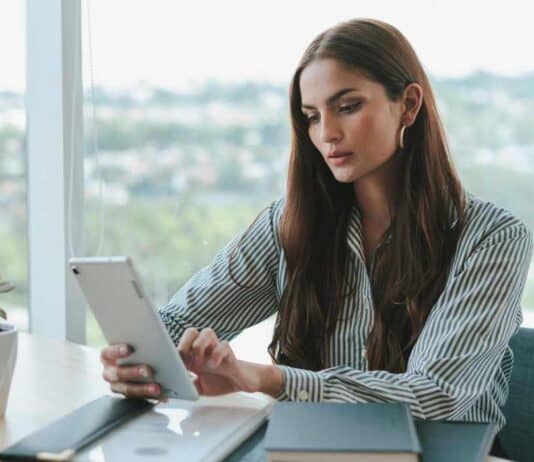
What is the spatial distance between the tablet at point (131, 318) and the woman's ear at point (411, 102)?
66cm

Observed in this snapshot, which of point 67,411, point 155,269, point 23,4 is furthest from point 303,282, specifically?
point 23,4

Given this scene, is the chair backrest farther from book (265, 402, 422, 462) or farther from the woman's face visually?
book (265, 402, 422, 462)

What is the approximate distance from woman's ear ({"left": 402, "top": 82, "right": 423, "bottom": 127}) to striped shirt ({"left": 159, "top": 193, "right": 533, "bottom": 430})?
184 mm

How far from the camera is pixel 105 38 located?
255cm

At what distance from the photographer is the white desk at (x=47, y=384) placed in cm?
137

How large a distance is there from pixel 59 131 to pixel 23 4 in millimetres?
375

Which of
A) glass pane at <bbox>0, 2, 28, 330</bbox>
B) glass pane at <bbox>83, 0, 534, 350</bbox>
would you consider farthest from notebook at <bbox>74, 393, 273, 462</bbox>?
glass pane at <bbox>0, 2, 28, 330</bbox>

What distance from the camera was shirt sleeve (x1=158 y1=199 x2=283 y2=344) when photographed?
186 cm

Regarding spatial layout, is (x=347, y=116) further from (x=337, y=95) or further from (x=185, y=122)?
(x=185, y=122)

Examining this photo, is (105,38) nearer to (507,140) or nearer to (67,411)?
(507,140)

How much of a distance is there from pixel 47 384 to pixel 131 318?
1.08 ft

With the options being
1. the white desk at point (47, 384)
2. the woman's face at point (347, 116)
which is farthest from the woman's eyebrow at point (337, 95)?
the white desk at point (47, 384)

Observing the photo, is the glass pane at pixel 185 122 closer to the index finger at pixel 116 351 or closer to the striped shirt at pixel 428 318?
the striped shirt at pixel 428 318

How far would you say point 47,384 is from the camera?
1.58 metres
